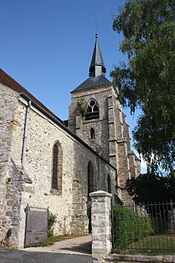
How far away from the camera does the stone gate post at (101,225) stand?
6.12 meters

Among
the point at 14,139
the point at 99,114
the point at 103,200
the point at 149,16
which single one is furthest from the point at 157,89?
the point at 99,114

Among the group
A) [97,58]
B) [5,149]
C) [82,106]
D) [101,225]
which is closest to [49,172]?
[5,149]

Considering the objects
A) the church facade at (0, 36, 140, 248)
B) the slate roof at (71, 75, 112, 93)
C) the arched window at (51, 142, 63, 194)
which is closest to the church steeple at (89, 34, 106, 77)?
the slate roof at (71, 75, 112, 93)

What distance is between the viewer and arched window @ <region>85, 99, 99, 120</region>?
25734 millimetres

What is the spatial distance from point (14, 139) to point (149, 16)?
8378mm

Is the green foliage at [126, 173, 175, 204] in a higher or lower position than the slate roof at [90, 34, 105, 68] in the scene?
lower

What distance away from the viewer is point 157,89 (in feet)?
30.5

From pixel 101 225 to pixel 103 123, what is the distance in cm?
1863

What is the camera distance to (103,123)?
2456 centimetres

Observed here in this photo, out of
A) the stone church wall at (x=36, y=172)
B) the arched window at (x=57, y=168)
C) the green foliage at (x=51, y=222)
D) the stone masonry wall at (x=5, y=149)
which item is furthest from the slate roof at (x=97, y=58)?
the green foliage at (x=51, y=222)

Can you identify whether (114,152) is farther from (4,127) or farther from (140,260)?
(140,260)

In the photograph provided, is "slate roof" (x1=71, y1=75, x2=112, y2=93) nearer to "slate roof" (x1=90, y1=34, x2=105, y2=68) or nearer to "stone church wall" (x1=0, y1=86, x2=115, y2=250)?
"slate roof" (x1=90, y1=34, x2=105, y2=68)

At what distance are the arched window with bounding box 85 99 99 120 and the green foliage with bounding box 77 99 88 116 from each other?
0.43 m

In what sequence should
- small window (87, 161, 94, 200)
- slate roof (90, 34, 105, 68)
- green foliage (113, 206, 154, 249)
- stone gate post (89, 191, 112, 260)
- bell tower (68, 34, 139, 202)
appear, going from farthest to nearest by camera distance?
slate roof (90, 34, 105, 68)
bell tower (68, 34, 139, 202)
small window (87, 161, 94, 200)
green foliage (113, 206, 154, 249)
stone gate post (89, 191, 112, 260)
